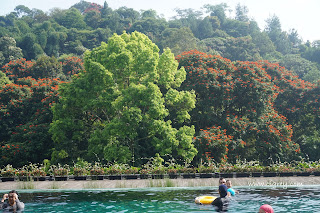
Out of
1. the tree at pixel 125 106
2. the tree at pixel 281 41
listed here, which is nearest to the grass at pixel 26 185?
the tree at pixel 125 106

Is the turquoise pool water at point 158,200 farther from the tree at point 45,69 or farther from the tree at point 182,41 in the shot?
the tree at point 182,41

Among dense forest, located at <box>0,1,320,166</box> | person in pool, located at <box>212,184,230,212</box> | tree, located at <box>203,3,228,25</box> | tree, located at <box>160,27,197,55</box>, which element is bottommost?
person in pool, located at <box>212,184,230,212</box>

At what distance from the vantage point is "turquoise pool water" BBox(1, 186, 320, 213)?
15453 mm

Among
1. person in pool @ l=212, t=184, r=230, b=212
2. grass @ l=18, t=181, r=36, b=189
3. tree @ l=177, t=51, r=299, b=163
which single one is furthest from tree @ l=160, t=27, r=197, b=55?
person in pool @ l=212, t=184, r=230, b=212

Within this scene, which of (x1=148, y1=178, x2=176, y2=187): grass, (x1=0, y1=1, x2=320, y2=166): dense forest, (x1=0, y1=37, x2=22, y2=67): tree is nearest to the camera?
(x1=148, y1=178, x2=176, y2=187): grass

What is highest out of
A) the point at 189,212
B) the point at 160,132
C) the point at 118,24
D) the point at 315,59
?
the point at 118,24

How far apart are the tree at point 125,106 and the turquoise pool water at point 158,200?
A: 7703 millimetres

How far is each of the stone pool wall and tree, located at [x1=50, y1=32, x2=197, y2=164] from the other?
16.4 ft

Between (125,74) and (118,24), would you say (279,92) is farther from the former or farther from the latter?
(118,24)

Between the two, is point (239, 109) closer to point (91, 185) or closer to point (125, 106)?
point (125, 106)

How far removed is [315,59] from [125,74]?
69.6 meters

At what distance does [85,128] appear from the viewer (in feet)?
108

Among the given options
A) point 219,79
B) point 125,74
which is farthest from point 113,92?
point 219,79

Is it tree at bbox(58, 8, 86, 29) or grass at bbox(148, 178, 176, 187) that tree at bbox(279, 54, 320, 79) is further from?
tree at bbox(58, 8, 86, 29)
